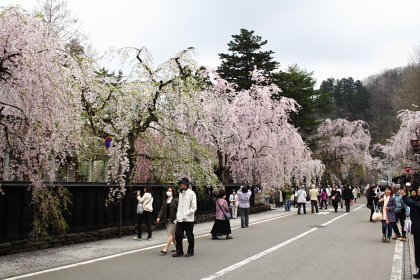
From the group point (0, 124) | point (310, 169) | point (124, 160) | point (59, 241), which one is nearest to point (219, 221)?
point (124, 160)

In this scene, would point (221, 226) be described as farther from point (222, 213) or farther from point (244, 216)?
point (244, 216)

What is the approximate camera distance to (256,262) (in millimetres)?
8859

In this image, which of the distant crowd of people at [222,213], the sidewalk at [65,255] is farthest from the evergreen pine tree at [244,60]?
the sidewalk at [65,255]

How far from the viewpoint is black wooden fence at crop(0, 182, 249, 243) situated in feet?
33.2

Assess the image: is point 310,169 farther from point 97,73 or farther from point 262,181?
point 97,73

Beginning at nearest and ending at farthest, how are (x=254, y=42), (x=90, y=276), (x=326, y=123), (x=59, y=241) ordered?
1. (x=90, y=276)
2. (x=59, y=241)
3. (x=254, y=42)
4. (x=326, y=123)

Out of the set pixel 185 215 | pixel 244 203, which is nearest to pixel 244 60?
pixel 244 203

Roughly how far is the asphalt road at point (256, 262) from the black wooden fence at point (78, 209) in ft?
8.36

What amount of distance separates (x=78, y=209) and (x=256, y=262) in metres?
6.42

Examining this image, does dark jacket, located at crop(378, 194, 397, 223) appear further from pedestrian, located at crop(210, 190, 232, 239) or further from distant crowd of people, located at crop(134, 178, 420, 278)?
pedestrian, located at crop(210, 190, 232, 239)

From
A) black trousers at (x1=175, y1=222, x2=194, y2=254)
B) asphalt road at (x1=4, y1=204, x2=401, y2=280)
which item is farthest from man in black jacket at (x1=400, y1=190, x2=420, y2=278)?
black trousers at (x1=175, y1=222, x2=194, y2=254)

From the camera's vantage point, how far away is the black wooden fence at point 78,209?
10109mm

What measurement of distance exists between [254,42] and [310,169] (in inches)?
662

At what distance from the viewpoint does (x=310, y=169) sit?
3778 centimetres
